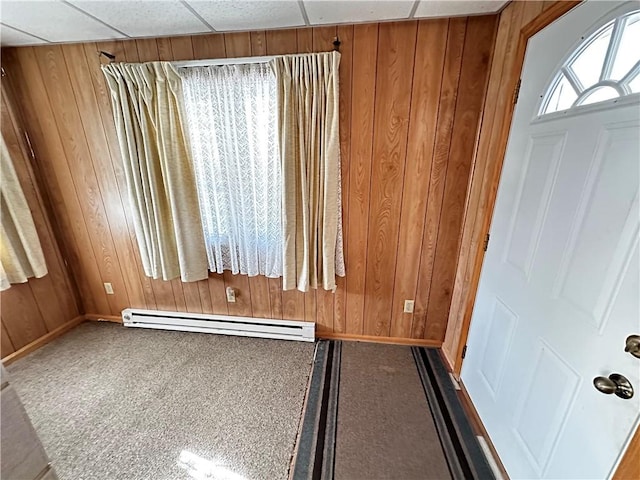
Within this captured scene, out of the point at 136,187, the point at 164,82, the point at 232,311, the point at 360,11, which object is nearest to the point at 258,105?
the point at 164,82

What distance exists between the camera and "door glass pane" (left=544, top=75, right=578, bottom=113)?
104 cm

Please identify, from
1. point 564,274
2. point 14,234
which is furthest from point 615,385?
point 14,234

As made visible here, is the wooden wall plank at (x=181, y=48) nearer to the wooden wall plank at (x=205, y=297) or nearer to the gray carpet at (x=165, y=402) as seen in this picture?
the wooden wall plank at (x=205, y=297)

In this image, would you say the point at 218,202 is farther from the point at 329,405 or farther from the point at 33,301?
the point at 33,301

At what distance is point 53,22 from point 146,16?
0.61 meters

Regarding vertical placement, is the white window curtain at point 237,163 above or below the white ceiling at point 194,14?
below

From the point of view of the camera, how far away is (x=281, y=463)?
4.47ft

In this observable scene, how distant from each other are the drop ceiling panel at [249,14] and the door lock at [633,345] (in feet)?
6.40

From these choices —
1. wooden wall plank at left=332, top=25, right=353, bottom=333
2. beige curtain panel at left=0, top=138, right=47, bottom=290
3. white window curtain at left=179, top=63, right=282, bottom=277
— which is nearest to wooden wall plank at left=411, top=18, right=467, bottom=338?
wooden wall plank at left=332, top=25, right=353, bottom=333

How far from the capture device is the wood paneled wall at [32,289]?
80.8 inches

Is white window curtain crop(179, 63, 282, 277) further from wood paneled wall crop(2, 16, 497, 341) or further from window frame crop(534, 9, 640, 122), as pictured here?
window frame crop(534, 9, 640, 122)

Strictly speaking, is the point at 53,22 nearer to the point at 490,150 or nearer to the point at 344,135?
the point at 344,135

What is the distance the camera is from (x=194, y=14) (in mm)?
1509

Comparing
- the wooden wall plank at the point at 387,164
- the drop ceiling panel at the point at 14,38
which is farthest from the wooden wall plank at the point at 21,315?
the wooden wall plank at the point at 387,164
